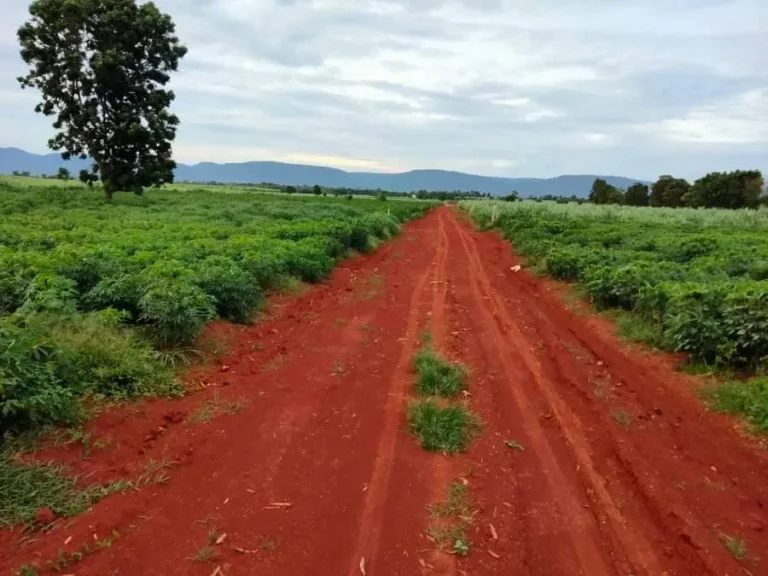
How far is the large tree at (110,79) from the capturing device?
31.2 metres

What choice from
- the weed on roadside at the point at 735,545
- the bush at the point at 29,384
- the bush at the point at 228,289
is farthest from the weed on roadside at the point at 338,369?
the weed on roadside at the point at 735,545

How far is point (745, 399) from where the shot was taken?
6.16 meters

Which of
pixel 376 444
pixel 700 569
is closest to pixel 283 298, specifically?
pixel 376 444

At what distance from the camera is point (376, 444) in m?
5.16

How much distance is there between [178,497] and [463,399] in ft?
10.8

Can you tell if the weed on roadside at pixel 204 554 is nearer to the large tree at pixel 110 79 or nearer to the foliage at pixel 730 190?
the large tree at pixel 110 79

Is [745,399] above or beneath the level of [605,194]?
beneath

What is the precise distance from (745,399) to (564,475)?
288 centimetres

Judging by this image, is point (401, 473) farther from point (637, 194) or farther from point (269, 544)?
point (637, 194)

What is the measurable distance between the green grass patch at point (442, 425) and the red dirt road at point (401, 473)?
0.44 feet

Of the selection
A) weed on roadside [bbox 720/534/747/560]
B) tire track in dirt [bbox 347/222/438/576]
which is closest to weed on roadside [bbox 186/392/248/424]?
tire track in dirt [bbox 347/222/438/576]

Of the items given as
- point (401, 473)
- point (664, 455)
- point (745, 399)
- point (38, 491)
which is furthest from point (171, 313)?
point (745, 399)

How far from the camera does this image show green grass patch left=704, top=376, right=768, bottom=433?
19.2 ft

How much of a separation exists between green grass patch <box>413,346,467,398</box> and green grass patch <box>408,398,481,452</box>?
1.33 feet
